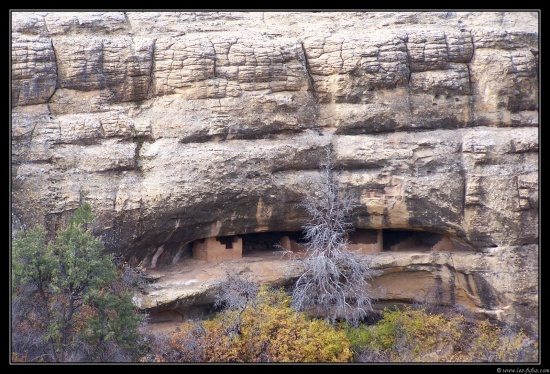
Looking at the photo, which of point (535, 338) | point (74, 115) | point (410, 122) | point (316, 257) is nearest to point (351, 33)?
point (410, 122)

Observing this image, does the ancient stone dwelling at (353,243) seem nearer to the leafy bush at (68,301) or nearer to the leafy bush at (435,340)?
the leafy bush at (435,340)

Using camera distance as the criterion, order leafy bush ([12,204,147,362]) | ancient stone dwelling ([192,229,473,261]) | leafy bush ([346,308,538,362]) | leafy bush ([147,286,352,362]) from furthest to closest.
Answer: ancient stone dwelling ([192,229,473,261])
leafy bush ([346,308,538,362])
leafy bush ([147,286,352,362])
leafy bush ([12,204,147,362])

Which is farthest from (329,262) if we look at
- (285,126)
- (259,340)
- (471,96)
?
(471,96)

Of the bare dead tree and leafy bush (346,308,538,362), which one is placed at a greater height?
the bare dead tree

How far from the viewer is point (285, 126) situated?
15.2 metres

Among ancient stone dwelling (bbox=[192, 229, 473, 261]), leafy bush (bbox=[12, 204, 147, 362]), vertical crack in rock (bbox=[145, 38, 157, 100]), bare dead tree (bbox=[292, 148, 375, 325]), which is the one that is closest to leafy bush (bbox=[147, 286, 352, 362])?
bare dead tree (bbox=[292, 148, 375, 325])

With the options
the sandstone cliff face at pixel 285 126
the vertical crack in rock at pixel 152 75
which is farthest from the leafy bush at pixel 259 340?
the vertical crack in rock at pixel 152 75

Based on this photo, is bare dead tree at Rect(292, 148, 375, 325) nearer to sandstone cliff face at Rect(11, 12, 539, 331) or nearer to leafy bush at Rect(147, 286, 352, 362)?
sandstone cliff face at Rect(11, 12, 539, 331)

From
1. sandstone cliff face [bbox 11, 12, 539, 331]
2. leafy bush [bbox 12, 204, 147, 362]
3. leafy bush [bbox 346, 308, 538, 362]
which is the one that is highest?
sandstone cliff face [bbox 11, 12, 539, 331]

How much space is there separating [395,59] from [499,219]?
3.68 meters

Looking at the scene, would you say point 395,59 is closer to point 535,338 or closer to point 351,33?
point 351,33

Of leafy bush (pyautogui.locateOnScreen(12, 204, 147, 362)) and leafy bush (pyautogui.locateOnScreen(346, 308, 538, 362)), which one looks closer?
leafy bush (pyautogui.locateOnScreen(12, 204, 147, 362))

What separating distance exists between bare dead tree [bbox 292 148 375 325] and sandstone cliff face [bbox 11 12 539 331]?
0.35 meters

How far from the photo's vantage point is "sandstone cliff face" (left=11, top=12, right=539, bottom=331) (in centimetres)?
1430
